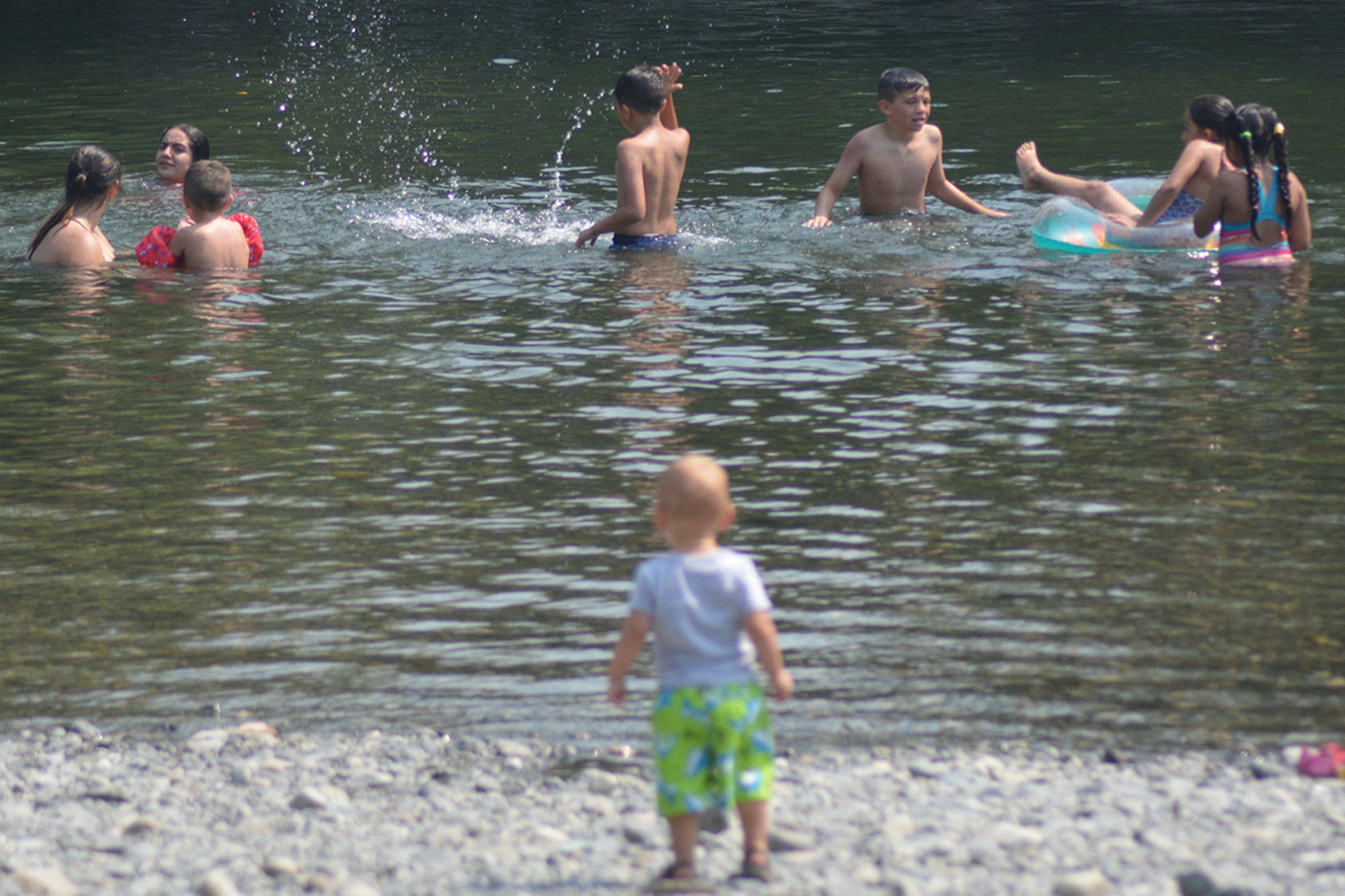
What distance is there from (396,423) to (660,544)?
2.05 meters

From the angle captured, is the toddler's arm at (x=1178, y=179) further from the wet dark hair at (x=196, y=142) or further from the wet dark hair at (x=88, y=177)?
the wet dark hair at (x=196, y=142)

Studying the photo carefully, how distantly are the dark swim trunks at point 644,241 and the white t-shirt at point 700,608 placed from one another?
7448 millimetres

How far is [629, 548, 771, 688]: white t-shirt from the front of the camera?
3916 mm

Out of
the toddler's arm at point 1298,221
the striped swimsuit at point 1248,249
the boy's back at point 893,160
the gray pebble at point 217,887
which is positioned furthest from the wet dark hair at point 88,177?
the gray pebble at point 217,887

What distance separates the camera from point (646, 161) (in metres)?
10.7

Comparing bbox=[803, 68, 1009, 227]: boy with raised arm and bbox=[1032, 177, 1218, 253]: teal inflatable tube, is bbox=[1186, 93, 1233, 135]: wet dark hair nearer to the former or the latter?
bbox=[1032, 177, 1218, 253]: teal inflatable tube

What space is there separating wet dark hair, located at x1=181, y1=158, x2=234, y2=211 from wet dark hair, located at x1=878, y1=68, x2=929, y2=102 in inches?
174

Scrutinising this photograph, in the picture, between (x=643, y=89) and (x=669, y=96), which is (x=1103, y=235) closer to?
(x=669, y=96)

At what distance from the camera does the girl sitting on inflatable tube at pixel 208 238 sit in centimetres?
1066

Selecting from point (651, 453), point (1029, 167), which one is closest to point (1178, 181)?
point (1029, 167)

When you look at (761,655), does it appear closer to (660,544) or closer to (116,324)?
(660,544)

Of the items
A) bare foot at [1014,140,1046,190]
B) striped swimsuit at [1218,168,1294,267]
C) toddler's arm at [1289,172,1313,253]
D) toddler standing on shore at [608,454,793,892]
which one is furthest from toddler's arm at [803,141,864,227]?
toddler standing on shore at [608,454,793,892]

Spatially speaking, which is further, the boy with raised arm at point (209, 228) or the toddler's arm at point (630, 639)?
the boy with raised arm at point (209, 228)

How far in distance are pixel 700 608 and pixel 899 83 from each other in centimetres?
809
